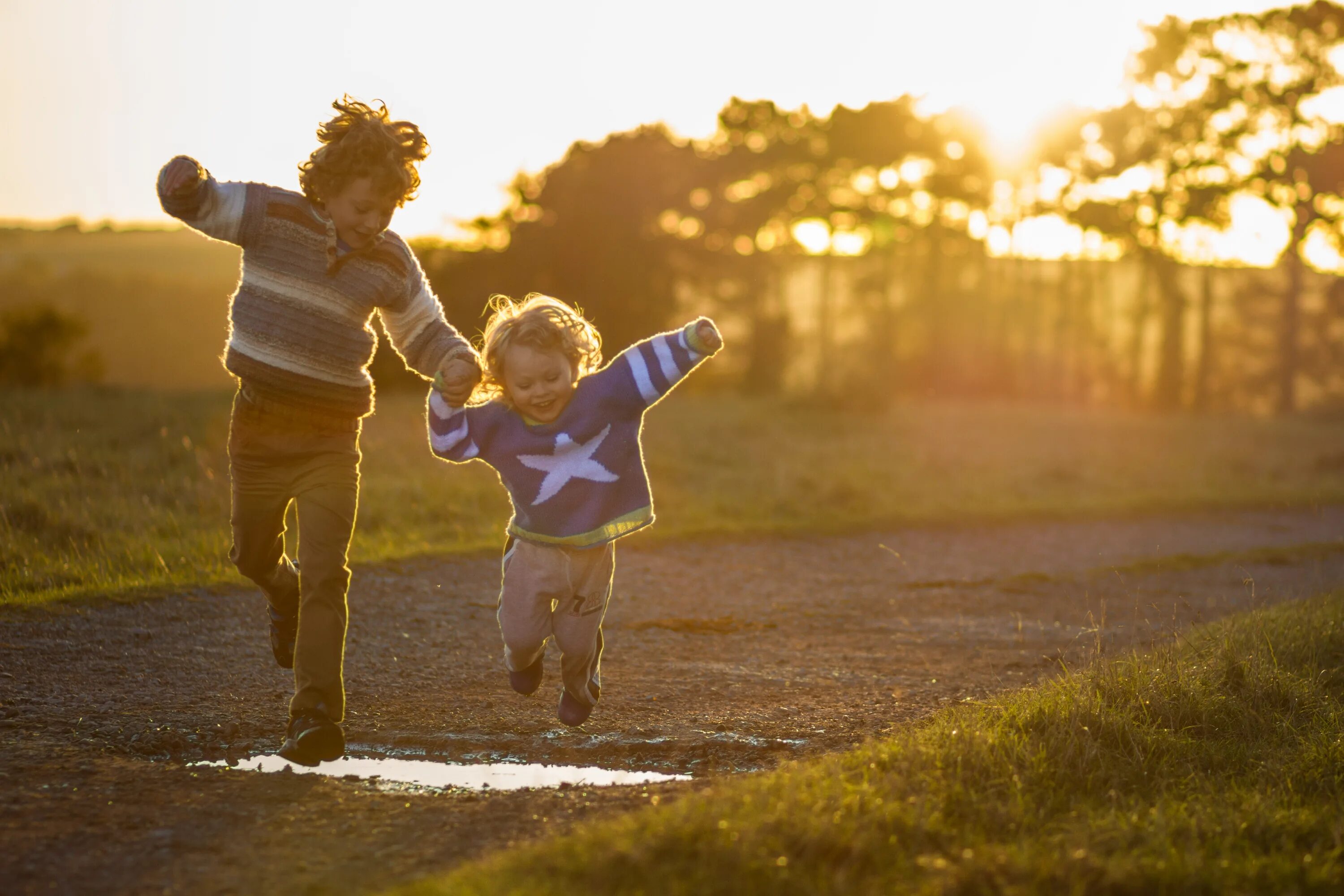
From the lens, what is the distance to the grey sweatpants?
4.31 meters

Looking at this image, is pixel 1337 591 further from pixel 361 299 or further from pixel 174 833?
pixel 174 833

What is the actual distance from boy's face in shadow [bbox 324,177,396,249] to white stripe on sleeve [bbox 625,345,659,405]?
36.8 inches

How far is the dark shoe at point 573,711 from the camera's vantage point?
15.0ft

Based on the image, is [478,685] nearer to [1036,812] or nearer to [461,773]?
[461,773]

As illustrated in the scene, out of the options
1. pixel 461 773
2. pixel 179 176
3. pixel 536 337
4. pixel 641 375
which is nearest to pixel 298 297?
pixel 179 176

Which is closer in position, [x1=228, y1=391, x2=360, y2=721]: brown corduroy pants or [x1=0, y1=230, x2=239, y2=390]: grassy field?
A: [x1=228, y1=391, x2=360, y2=721]: brown corduroy pants

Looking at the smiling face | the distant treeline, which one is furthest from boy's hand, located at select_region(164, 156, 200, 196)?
the distant treeline

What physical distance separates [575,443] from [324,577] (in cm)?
93

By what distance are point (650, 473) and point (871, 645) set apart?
21.3ft

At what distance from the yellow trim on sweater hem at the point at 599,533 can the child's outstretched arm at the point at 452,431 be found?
0.28 metres

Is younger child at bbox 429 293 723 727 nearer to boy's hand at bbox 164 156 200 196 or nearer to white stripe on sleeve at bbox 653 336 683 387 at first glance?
white stripe on sleeve at bbox 653 336 683 387

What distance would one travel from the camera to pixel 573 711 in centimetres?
456

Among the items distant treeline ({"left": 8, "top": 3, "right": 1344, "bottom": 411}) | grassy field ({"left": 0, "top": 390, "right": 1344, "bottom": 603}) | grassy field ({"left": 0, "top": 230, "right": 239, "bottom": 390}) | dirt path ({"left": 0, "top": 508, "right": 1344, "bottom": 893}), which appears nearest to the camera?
dirt path ({"left": 0, "top": 508, "right": 1344, "bottom": 893})

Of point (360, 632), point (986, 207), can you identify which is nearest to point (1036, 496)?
point (360, 632)
